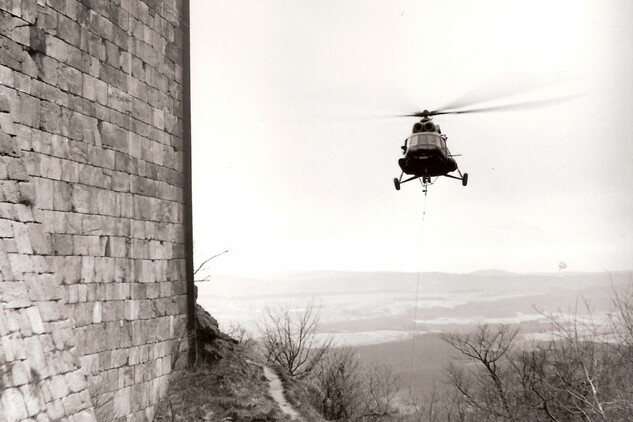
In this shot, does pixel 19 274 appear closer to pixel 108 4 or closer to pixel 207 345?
pixel 108 4

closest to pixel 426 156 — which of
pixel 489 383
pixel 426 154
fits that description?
pixel 426 154

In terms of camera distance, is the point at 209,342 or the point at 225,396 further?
the point at 209,342

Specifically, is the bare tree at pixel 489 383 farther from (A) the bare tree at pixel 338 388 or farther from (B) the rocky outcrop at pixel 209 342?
(B) the rocky outcrop at pixel 209 342

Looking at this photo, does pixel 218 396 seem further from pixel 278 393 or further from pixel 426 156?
pixel 426 156

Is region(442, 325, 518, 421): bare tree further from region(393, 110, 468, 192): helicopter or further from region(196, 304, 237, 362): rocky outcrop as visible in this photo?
region(196, 304, 237, 362): rocky outcrop

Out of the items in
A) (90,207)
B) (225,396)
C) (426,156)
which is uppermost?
(426,156)

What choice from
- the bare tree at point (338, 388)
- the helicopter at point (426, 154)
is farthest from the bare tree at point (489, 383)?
the helicopter at point (426, 154)

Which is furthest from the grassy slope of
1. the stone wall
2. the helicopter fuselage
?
the helicopter fuselage
